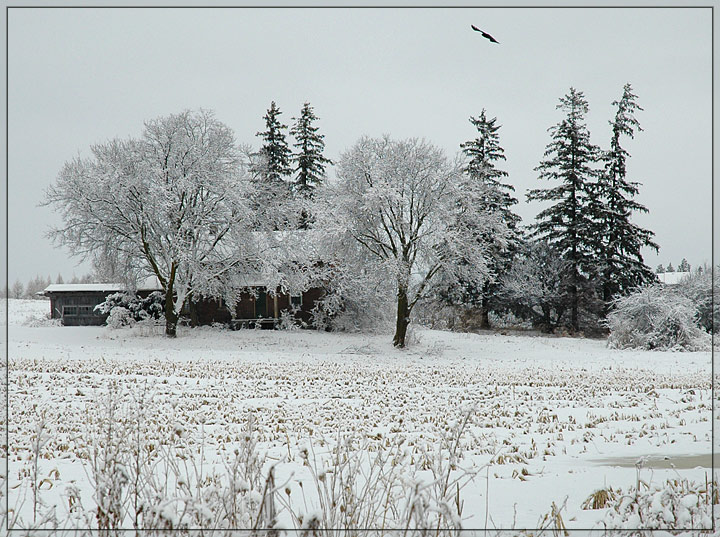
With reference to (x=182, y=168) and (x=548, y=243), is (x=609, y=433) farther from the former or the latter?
(x=548, y=243)

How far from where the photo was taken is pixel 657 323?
800 inches

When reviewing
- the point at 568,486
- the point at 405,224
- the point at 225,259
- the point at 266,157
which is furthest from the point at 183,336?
the point at 568,486

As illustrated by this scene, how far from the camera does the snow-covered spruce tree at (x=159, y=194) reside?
19.5 metres

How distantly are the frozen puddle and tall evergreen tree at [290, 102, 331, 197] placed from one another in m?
16.7

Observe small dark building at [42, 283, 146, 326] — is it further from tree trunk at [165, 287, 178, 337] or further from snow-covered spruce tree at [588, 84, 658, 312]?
snow-covered spruce tree at [588, 84, 658, 312]

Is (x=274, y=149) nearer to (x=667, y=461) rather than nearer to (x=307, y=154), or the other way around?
(x=307, y=154)

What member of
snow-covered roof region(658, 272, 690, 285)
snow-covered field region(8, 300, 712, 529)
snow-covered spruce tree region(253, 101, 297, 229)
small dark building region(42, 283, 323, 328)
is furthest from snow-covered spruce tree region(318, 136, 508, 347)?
snow-covered roof region(658, 272, 690, 285)

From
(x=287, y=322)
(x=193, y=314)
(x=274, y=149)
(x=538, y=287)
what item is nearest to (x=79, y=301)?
(x=193, y=314)

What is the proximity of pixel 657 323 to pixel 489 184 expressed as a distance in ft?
27.8

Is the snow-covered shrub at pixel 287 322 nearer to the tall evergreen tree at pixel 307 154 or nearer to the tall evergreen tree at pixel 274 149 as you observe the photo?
the tall evergreen tree at pixel 307 154

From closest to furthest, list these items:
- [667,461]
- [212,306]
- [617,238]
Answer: [667,461] < [617,238] < [212,306]

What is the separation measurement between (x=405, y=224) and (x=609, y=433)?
13200 mm

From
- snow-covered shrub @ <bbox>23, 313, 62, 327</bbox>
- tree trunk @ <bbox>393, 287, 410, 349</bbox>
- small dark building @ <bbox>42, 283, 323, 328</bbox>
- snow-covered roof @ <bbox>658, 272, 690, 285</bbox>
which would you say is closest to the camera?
tree trunk @ <bbox>393, 287, 410, 349</bbox>

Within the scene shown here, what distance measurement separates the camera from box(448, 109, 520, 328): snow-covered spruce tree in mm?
22359
